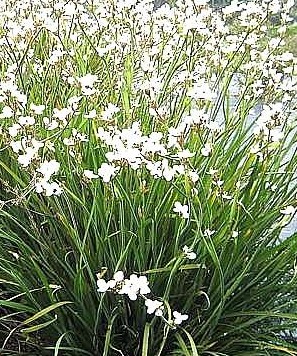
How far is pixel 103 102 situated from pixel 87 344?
585 millimetres

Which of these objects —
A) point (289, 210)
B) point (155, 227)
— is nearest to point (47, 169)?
point (155, 227)

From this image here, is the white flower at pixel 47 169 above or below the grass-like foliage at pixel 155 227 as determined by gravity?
above

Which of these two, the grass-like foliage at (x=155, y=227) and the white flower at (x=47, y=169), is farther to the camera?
the grass-like foliage at (x=155, y=227)

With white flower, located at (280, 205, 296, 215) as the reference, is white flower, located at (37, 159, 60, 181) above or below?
above

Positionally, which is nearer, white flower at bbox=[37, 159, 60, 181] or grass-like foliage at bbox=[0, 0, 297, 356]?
white flower at bbox=[37, 159, 60, 181]

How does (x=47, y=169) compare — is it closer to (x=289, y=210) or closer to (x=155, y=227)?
(x=155, y=227)

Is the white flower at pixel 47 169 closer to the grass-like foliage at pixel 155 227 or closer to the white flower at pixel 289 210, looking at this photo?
the grass-like foliage at pixel 155 227

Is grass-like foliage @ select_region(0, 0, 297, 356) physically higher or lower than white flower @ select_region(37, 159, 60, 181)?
lower

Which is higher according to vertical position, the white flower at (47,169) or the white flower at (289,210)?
the white flower at (47,169)

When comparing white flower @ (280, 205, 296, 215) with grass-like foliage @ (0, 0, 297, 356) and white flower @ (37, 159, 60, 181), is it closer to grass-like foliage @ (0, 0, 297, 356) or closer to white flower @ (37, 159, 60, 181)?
grass-like foliage @ (0, 0, 297, 356)

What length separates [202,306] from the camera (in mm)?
1473

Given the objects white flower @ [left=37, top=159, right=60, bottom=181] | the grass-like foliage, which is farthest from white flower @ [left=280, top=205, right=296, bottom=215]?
white flower @ [left=37, top=159, right=60, bottom=181]

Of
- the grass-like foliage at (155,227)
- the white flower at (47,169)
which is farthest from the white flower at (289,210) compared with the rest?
the white flower at (47,169)

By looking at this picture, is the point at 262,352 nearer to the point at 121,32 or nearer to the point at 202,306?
the point at 202,306
